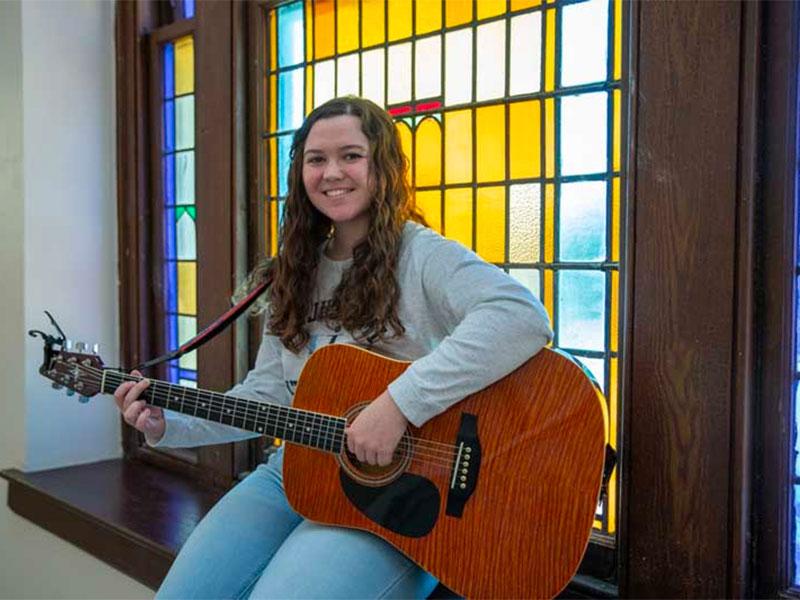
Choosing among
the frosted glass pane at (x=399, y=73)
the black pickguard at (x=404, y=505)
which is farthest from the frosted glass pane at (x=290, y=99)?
the black pickguard at (x=404, y=505)

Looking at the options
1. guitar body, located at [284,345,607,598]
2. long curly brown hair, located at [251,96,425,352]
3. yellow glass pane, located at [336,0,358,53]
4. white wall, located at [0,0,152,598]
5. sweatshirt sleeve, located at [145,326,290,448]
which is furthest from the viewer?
white wall, located at [0,0,152,598]

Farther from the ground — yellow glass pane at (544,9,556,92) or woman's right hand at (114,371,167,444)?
yellow glass pane at (544,9,556,92)

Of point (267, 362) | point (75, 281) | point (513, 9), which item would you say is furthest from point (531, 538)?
point (75, 281)

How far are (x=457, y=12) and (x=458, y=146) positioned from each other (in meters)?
0.28

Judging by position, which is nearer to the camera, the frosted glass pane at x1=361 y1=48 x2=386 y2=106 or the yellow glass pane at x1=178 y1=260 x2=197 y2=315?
the frosted glass pane at x1=361 y1=48 x2=386 y2=106

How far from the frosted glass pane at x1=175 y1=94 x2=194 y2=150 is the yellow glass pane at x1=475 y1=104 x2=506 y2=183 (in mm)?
998

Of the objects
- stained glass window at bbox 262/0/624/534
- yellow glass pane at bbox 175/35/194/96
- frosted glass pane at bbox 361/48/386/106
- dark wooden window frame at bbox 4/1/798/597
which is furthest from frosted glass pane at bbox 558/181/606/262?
yellow glass pane at bbox 175/35/194/96

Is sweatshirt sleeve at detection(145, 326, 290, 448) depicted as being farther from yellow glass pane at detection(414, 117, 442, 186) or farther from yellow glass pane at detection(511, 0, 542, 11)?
yellow glass pane at detection(511, 0, 542, 11)

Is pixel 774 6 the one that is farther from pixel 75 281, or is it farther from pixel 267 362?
pixel 75 281

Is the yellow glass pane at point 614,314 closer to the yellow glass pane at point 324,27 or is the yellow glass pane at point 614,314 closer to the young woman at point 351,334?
the young woman at point 351,334

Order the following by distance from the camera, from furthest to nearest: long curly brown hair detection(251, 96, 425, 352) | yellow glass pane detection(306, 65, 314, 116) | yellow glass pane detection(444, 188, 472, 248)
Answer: yellow glass pane detection(306, 65, 314, 116), yellow glass pane detection(444, 188, 472, 248), long curly brown hair detection(251, 96, 425, 352)

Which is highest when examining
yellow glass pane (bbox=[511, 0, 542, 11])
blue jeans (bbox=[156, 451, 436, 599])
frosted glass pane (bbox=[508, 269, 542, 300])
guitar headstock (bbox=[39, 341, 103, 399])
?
yellow glass pane (bbox=[511, 0, 542, 11])

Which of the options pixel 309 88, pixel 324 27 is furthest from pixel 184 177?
pixel 324 27

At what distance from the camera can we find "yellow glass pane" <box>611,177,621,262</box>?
1.32 meters
